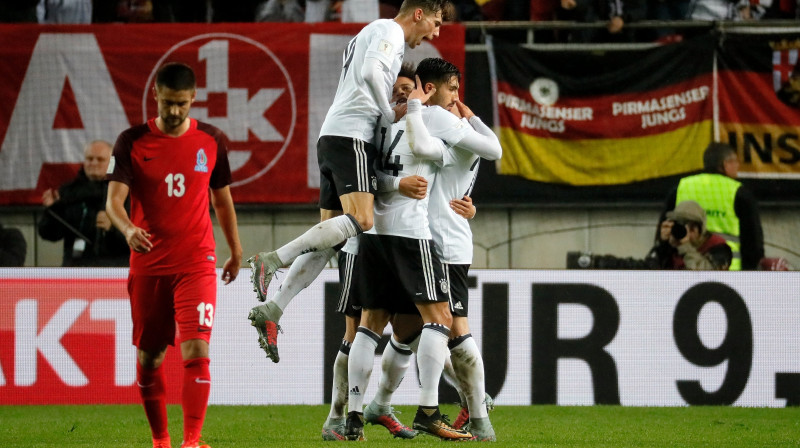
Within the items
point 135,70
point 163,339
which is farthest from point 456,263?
point 135,70

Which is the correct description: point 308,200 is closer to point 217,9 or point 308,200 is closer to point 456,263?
point 217,9

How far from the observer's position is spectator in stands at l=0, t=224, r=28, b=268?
11406mm

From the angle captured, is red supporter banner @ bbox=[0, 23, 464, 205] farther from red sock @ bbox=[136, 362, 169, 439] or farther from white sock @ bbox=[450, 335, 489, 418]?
red sock @ bbox=[136, 362, 169, 439]

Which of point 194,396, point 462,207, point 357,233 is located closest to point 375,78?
point 357,233

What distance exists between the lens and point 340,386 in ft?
23.9

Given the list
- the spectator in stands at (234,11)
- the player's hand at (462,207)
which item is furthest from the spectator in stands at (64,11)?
the player's hand at (462,207)

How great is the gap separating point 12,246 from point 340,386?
5390mm

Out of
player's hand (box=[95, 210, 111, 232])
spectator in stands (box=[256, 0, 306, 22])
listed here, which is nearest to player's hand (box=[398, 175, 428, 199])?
player's hand (box=[95, 210, 111, 232])

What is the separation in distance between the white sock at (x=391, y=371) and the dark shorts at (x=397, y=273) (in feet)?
0.85

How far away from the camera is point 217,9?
13.6 metres

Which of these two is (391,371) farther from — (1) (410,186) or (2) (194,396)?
(2) (194,396)

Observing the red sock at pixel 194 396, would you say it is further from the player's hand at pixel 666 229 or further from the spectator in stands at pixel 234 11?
the spectator in stands at pixel 234 11

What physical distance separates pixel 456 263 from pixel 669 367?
3192 mm

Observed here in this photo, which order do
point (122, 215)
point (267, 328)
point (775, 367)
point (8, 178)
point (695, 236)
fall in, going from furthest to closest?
1. point (8, 178)
2. point (695, 236)
3. point (775, 367)
4. point (267, 328)
5. point (122, 215)
